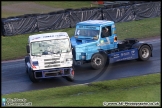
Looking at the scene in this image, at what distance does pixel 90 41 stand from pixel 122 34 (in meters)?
9.55

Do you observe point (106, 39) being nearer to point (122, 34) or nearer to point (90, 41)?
point (90, 41)

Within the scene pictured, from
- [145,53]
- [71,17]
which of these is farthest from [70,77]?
[71,17]

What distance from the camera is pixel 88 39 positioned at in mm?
21562

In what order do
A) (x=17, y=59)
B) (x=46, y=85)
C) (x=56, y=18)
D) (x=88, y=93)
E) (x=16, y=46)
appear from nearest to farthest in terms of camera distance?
(x=88, y=93) → (x=46, y=85) → (x=17, y=59) → (x=16, y=46) → (x=56, y=18)

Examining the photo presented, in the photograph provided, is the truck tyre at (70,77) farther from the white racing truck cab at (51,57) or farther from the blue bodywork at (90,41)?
the blue bodywork at (90,41)

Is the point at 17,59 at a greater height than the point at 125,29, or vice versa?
the point at 125,29

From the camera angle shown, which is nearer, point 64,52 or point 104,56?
point 64,52

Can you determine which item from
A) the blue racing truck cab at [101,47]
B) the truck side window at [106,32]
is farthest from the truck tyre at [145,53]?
the truck side window at [106,32]

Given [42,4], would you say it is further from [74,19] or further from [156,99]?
[156,99]

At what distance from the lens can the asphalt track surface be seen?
749 inches

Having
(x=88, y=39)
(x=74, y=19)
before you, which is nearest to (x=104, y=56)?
(x=88, y=39)

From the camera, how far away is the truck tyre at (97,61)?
68.6 ft

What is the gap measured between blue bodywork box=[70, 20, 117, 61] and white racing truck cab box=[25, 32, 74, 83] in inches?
62.1

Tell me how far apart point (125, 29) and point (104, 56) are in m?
10.8
